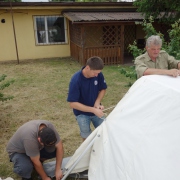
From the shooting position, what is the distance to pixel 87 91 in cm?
297

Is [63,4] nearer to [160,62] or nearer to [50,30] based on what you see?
[50,30]

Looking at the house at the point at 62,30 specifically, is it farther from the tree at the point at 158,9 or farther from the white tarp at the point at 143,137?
the white tarp at the point at 143,137

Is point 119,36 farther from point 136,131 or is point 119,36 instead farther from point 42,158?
point 136,131

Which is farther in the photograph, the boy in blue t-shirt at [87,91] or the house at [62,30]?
the house at [62,30]

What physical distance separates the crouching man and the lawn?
0.47 metres

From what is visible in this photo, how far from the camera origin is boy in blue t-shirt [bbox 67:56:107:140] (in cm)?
267

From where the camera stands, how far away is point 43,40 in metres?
12.1

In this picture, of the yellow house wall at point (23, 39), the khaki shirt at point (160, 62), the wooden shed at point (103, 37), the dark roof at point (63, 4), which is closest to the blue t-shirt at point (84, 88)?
the khaki shirt at point (160, 62)

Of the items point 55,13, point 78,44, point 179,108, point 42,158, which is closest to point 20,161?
point 42,158

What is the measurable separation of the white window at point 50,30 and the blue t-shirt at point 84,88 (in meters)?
9.65

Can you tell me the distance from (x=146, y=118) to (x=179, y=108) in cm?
29

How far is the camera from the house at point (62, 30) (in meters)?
10.6

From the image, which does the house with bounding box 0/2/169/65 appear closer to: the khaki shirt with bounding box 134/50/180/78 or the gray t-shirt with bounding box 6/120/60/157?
the khaki shirt with bounding box 134/50/180/78

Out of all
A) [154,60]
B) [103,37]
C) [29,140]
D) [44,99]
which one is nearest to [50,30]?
[103,37]
